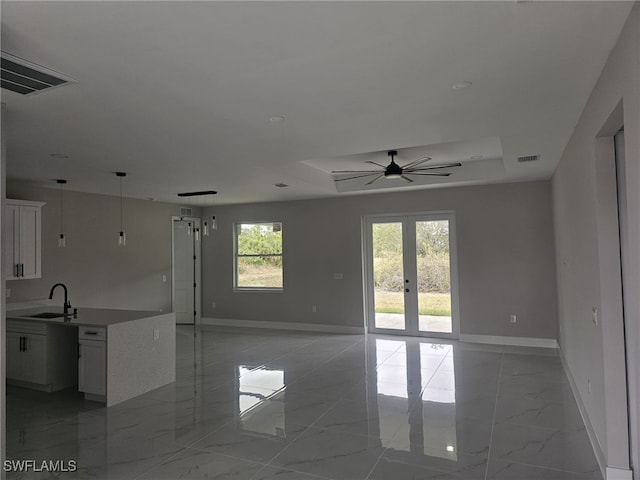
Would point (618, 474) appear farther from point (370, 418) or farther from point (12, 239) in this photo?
point (12, 239)

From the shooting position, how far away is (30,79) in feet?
7.88

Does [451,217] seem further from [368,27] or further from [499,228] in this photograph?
[368,27]

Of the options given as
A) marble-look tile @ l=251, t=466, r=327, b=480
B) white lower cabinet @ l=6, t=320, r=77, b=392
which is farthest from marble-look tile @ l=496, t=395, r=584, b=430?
white lower cabinet @ l=6, t=320, r=77, b=392

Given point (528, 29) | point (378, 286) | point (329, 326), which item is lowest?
point (329, 326)

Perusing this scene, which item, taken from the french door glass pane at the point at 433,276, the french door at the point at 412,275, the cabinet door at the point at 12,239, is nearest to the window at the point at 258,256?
the french door at the point at 412,275

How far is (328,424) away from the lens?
3613 millimetres

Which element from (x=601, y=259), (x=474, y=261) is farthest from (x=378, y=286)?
(x=601, y=259)

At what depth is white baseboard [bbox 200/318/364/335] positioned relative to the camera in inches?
303

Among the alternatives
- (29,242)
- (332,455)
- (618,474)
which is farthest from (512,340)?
(29,242)

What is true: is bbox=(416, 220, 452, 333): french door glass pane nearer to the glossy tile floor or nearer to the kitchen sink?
the glossy tile floor

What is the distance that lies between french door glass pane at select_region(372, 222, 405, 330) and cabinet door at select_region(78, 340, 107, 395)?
4.85 metres

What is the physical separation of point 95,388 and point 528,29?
4861mm

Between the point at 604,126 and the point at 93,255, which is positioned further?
the point at 93,255

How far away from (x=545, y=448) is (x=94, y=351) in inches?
171
